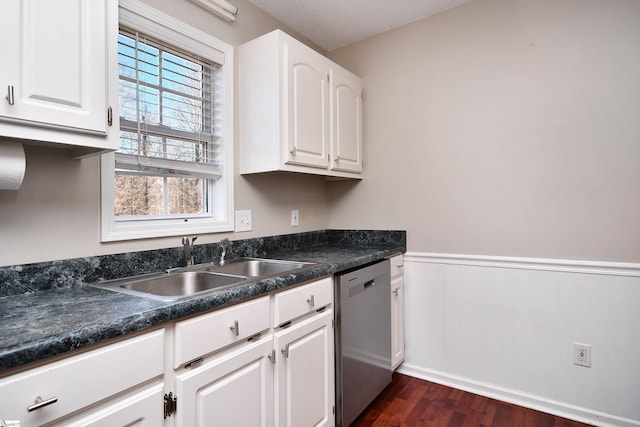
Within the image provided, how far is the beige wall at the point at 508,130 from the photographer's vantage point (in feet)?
5.92

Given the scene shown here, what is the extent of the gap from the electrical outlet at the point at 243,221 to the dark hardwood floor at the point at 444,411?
50.2 inches

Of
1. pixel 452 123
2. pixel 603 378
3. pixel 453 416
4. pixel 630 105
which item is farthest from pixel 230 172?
pixel 603 378

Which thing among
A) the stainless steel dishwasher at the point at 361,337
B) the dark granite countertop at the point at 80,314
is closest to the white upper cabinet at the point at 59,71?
the dark granite countertop at the point at 80,314

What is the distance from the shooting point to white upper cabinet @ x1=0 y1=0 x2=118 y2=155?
97 cm

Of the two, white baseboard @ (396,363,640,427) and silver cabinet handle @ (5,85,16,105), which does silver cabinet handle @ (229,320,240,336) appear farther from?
white baseboard @ (396,363,640,427)

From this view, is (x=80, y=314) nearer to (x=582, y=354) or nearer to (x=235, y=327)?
(x=235, y=327)

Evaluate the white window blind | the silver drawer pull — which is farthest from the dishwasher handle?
the silver drawer pull

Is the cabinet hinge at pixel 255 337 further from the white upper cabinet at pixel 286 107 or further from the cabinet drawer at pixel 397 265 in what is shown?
the cabinet drawer at pixel 397 265

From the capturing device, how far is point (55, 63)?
1.04m

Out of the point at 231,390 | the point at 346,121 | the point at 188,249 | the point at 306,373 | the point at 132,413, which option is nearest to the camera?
the point at 132,413

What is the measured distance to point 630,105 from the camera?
1.77 metres

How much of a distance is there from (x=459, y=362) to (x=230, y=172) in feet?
6.30

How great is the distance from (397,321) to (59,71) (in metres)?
2.22

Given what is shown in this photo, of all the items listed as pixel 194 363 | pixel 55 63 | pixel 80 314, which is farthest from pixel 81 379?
pixel 55 63
